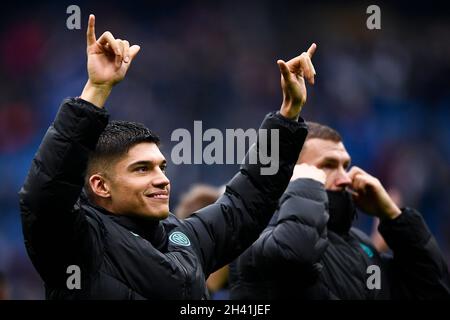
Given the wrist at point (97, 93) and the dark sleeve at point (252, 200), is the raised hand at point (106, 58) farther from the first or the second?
the dark sleeve at point (252, 200)

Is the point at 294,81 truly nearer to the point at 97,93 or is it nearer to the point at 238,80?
the point at 97,93

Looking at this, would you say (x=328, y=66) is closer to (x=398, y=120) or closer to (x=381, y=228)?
(x=398, y=120)

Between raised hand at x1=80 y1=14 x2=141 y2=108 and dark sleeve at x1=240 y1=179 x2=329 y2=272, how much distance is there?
1.29 m

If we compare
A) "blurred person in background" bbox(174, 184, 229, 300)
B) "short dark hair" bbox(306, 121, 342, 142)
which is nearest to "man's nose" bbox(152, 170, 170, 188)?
"short dark hair" bbox(306, 121, 342, 142)

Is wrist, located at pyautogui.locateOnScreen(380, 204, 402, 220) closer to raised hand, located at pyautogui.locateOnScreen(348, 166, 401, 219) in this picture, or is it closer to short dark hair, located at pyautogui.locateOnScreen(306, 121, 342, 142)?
raised hand, located at pyautogui.locateOnScreen(348, 166, 401, 219)

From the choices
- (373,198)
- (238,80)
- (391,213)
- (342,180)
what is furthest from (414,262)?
(238,80)

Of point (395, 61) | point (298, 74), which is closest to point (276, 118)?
point (298, 74)

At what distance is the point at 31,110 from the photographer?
898 cm

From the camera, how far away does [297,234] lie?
338 centimetres

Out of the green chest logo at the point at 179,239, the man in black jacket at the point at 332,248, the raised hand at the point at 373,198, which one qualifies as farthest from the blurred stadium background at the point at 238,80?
the green chest logo at the point at 179,239

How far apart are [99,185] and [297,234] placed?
3.45 ft

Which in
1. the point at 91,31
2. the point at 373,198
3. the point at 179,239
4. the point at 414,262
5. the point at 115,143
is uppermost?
the point at 91,31

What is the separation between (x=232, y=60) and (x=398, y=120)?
7.06ft

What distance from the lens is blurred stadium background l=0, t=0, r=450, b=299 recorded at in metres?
8.72
